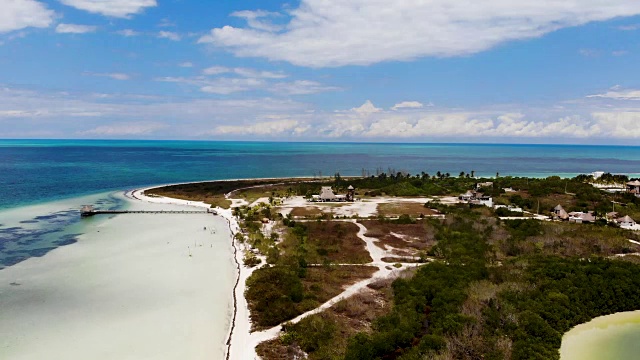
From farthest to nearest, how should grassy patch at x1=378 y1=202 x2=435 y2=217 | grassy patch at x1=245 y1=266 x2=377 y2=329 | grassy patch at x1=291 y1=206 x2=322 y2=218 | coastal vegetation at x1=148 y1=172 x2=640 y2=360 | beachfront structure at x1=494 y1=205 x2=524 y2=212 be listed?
beachfront structure at x1=494 y1=205 x2=524 y2=212 < grassy patch at x1=378 y1=202 x2=435 y2=217 < grassy patch at x1=291 y1=206 x2=322 y2=218 < grassy patch at x1=245 y1=266 x2=377 y2=329 < coastal vegetation at x1=148 y1=172 x2=640 y2=360

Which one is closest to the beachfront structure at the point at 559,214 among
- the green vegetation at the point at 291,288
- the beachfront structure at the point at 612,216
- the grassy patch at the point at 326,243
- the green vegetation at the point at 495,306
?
the beachfront structure at the point at 612,216

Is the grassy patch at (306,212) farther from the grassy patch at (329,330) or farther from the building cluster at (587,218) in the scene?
the building cluster at (587,218)

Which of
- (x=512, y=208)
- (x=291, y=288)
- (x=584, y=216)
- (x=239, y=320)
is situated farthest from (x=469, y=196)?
(x=239, y=320)

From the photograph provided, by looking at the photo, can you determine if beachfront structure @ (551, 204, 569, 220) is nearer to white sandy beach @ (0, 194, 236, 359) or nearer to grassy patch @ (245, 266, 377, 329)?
grassy patch @ (245, 266, 377, 329)

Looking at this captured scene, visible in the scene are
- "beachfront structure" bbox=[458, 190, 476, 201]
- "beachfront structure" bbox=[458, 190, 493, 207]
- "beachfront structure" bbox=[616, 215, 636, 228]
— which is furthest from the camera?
"beachfront structure" bbox=[458, 190, 476, 201]

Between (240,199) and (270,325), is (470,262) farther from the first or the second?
(240,199)

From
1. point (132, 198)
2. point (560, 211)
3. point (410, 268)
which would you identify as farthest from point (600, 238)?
point (132, 198)

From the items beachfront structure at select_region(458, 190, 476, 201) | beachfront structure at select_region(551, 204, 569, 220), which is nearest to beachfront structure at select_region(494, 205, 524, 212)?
beachfront structure at select_region(458, 190, 476, 201)

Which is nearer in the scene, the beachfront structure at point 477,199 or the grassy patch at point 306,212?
the grassy patch at point 306,212
